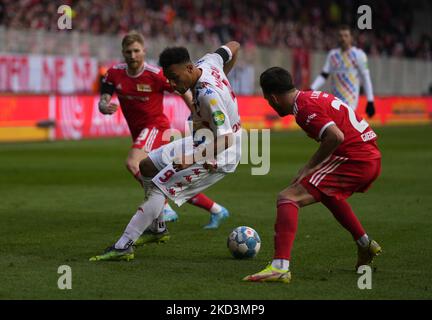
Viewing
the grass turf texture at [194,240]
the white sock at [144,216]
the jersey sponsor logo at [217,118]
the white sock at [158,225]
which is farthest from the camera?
the white sock at [158,225]

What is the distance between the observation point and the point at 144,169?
854cm

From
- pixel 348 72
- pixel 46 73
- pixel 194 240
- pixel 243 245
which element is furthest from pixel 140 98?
pixel 46 73

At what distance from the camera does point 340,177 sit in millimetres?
7520

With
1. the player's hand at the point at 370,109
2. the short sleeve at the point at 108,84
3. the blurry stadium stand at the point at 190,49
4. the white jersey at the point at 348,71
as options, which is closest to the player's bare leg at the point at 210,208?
the short sleeve at the point at 108,84

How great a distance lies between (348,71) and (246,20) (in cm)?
2492

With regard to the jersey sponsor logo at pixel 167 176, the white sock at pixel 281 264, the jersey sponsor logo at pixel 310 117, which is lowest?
the white sock at pixel 281 264

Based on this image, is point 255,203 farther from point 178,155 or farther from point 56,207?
point 178,155

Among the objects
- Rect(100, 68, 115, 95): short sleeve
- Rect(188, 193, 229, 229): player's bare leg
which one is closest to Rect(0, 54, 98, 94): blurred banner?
Rect(100, 68, 115, 95): short sleeve

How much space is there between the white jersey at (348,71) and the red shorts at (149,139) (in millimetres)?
6145

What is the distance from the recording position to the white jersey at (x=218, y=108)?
769 centimetres

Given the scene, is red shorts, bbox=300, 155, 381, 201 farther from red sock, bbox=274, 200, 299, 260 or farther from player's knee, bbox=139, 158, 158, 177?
player's knee, bbox=139, 158, 158, 177

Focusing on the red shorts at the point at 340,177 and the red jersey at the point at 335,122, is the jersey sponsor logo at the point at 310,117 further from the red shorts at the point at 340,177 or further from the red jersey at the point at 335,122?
the red shorts at the point at 340,177

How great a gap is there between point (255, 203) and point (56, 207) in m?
2.67

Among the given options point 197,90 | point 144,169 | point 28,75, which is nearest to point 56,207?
point 144,169
